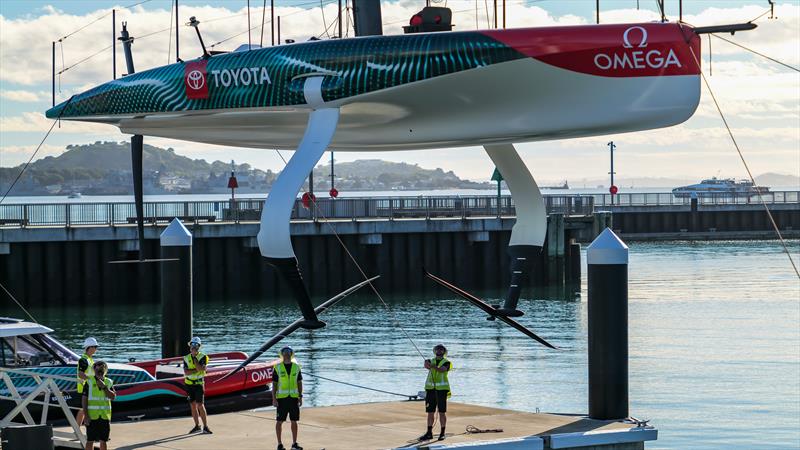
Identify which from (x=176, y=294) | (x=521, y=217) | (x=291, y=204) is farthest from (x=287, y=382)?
(x=176, y=294)

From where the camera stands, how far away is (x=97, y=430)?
54.3ft

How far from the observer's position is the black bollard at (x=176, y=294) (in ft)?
80.4

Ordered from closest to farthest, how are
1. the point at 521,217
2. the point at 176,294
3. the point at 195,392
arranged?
the point at 521,217 → the point at 195,392 → the point at 176,294

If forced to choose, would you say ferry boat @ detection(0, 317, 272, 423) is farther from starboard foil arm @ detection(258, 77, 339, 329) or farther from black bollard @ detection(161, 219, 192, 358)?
starboard foil arm @ detection(258, 77, 339, 329)

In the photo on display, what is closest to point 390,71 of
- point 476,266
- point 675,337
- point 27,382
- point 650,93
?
point 650,93

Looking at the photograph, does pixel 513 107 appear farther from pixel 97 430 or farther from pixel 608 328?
pixel 97 430

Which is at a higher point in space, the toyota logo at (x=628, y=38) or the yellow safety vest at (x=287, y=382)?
the toyota logo at (x=628, y=38)

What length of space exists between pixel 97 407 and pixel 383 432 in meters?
4.20

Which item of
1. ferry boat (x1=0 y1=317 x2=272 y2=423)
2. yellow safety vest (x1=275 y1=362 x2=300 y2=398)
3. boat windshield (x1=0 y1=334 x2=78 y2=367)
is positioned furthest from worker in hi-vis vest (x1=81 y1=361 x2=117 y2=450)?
boat windshield (x1=0 y1=334 x2=78 y2=367)

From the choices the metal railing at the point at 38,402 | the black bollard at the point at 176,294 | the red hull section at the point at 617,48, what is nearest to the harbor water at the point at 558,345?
the black bollard at the point at 176,294

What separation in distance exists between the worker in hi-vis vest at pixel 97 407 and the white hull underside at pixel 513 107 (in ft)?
11.6

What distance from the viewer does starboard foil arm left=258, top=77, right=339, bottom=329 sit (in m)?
15.1

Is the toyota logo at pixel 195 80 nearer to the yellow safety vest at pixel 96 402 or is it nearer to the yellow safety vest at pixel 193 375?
the yellow safety vest at pixel 96 402

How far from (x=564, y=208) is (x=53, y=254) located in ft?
86.0
